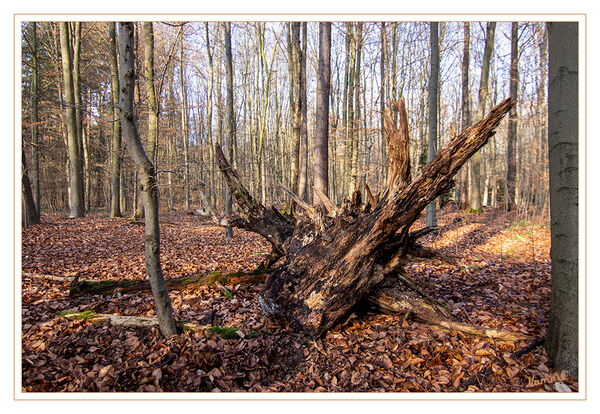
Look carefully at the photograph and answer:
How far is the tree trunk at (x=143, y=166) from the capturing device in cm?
275

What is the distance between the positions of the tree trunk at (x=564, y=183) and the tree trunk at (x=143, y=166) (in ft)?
12.1

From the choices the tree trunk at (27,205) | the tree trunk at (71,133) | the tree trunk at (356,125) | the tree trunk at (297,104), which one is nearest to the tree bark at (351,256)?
the tree trunk at (297,104)

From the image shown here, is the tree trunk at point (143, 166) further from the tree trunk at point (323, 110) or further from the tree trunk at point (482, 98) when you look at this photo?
the tree trunk at point (482, 98)

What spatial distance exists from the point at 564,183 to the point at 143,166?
3.80 metres

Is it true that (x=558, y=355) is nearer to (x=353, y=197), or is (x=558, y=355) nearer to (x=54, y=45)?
(x=353, y=197)

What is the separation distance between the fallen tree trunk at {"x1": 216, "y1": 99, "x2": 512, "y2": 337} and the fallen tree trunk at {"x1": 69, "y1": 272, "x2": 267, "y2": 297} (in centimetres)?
116

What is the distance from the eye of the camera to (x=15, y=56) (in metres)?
2.46

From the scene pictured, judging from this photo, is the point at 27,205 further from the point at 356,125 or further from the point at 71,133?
the point at 356,125

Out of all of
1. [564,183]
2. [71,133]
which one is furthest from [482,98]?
[71,133]

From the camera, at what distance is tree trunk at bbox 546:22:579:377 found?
8.25ft

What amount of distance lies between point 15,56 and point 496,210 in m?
18.3

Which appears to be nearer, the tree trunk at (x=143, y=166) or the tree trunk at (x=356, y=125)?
the tree trunk at (x=143, y=166)

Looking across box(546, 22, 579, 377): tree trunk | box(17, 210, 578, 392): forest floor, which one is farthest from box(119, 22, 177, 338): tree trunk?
box(546, 22, 579, 377): tree trunk
